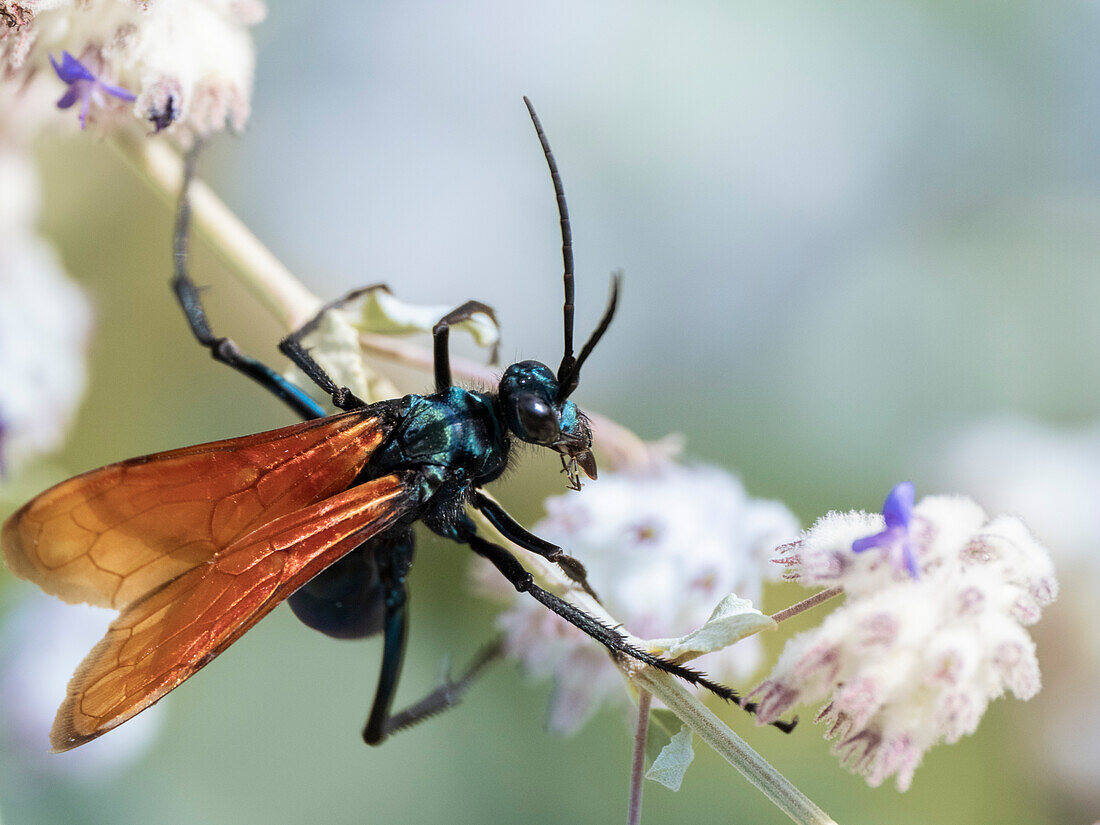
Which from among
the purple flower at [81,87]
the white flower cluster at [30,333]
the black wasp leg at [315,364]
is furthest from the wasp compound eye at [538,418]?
the white flower cluster at [30,333]

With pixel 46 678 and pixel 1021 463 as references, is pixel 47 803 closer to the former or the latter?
pixel 46 678

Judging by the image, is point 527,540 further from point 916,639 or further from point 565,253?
point 916,639

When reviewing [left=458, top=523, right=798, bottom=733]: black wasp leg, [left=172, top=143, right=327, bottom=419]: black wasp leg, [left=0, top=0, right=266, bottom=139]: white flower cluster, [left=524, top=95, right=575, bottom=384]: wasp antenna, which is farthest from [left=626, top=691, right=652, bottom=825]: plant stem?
[left=0, top=0, right=266, bottom=139]: white flower cluster

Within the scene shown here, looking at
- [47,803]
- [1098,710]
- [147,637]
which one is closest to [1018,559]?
[147,637]

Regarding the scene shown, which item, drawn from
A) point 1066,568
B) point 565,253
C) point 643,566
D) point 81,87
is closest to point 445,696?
point 643,566

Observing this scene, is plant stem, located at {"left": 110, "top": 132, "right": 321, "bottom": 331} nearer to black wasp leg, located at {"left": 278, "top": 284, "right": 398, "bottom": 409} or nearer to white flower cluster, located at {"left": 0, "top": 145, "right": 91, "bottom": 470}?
black wasp leg, located at {"left": 278, "top": 284, "right": 398, "bottom": 409}
